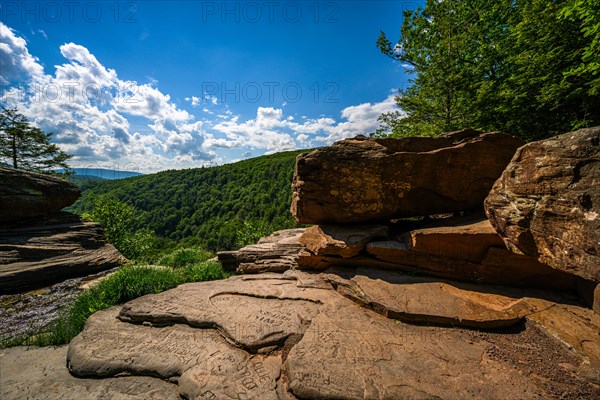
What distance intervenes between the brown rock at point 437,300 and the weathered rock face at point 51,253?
43.9 feet

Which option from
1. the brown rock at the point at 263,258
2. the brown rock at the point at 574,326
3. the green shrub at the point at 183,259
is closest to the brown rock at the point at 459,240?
the brown rock at the point at 574,326

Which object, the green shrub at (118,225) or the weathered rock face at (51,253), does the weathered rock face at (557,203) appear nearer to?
the weathered rock face at (51,253)

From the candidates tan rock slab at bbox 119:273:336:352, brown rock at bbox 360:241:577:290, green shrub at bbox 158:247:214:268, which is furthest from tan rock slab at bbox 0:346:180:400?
green shrub at bbox 158:247:214:268

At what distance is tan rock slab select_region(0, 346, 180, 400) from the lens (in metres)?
4.02

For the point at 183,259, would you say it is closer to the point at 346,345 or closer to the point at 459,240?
the point at 346,345

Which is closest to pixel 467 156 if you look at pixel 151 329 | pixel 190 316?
pixel 190 316

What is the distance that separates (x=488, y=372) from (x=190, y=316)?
20.1 ft

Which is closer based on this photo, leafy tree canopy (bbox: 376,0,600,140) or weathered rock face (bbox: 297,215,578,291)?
weathered rock face (bbox: 297,215,578,291)

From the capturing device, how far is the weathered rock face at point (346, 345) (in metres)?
3.66

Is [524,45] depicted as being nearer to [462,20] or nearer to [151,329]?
[462,20]

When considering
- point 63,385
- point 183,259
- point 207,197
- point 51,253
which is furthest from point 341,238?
point 207,197

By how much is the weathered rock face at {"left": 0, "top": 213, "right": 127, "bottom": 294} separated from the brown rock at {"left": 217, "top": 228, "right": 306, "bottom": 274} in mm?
8317

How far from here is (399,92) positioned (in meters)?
16.5

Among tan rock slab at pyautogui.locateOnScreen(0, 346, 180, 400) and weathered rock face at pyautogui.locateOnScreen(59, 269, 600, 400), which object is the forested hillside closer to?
weathered rock face at pyautogui.locateOnScreen(59, 269, 600, 400)
